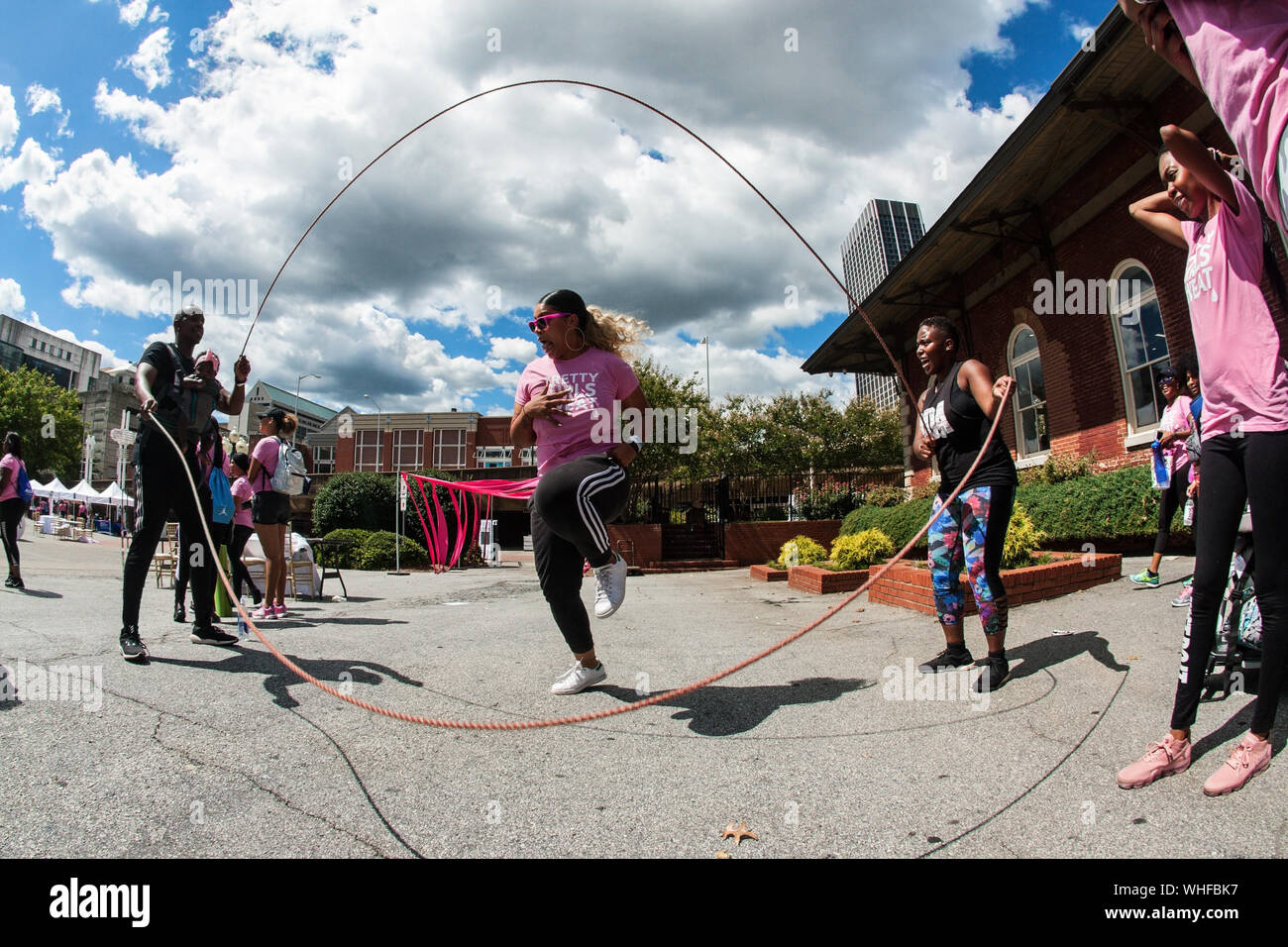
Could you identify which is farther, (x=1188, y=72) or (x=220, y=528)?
(x=220, y=528)

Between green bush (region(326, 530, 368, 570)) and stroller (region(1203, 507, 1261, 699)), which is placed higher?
stroller (region(1203, 507, 1261, 699))

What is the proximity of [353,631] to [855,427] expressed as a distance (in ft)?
72.2

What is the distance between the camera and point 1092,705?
275 centimetres

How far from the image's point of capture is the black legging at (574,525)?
3.00 metres

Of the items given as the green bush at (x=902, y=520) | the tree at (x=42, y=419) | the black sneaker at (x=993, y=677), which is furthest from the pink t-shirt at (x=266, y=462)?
the tree at (x=42, y=419)

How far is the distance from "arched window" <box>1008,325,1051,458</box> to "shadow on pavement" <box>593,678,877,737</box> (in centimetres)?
1084

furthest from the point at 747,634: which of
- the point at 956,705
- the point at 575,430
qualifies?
the point at 575,430

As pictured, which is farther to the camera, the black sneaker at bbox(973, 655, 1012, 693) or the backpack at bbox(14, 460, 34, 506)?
the backpack at bbox(14, 460, 34, 506)

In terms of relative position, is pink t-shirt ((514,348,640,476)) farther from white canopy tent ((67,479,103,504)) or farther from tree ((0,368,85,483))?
tree ((0,368,85,483))

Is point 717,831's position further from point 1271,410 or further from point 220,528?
point 220,528

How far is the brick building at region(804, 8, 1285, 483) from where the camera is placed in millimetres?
8539

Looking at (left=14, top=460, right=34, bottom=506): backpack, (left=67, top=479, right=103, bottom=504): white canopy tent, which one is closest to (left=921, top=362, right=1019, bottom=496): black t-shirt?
(left=14, top=460, right=34, bottom=506): backpack
